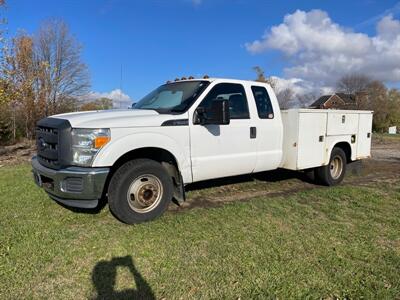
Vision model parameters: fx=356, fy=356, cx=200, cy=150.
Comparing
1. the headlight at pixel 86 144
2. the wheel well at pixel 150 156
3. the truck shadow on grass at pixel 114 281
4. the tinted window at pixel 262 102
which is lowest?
the truck shadow on grass at pixel 114 281

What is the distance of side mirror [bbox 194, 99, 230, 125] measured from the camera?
5129 millimetres

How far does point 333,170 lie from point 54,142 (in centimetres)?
571

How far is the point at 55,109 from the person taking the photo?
75.2 ft

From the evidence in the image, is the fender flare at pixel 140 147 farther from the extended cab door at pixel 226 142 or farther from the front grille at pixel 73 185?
the front grille at pixel 73 185

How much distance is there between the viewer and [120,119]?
469cm

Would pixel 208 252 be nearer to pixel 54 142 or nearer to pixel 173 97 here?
pixel 54 142

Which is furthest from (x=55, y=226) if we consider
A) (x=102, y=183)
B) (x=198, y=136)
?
(x=198, y=136)

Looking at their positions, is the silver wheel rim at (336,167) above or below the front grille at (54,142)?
below

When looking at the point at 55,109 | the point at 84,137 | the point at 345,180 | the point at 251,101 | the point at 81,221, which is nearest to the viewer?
the point at 84,137

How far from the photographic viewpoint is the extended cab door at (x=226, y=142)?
5.36 m

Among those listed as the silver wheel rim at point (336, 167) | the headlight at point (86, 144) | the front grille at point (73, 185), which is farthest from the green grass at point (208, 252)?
the silver wheel rim at point (336, 167)

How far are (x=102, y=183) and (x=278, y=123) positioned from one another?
3.40 meters

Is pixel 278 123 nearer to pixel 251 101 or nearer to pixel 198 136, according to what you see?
pixel 251 101

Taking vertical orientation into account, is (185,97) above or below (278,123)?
above
